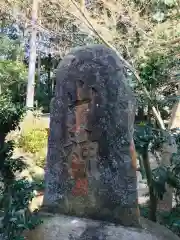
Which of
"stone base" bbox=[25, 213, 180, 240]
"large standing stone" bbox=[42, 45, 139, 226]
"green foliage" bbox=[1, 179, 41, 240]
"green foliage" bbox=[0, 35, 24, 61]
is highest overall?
"green foliage" bbox=[0, 35, 24, 61]

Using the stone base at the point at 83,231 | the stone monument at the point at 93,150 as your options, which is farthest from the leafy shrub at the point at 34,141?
the stone base at the point at 83,231

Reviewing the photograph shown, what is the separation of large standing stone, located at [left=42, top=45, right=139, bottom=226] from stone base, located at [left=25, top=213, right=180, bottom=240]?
0.11 m

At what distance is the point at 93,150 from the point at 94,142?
0.07 m

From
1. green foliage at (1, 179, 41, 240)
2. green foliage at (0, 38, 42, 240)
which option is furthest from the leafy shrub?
green foliage at (1, 179, 41, 240)

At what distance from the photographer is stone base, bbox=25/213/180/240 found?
3.16 meters

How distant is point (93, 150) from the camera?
345 centimetres

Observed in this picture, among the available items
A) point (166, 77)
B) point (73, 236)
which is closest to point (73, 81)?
point (73, 236)

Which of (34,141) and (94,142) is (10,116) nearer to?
(94,142)

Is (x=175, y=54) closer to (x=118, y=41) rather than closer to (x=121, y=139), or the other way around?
(x=118, y=41)

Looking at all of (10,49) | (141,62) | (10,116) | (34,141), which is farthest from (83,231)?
(10,49)

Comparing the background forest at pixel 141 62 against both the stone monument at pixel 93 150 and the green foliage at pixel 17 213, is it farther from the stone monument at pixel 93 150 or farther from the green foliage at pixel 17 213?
the stone monument at pixel 93 150

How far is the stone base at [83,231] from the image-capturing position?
316 centimetres

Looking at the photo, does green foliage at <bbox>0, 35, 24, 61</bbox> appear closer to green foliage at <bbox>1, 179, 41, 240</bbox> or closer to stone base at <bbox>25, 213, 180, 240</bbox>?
stone base at <bbox>25, 213, 180, 240</bbox>

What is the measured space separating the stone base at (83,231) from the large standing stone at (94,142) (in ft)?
0.36
